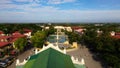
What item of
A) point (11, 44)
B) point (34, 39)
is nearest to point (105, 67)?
point (34, 39)

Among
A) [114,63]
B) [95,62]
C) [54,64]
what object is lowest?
[95,62]

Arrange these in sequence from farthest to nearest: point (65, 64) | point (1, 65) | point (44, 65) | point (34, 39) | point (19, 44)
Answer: point (34, 39) → point (19, 44) → point (1, 65) → point (65, 64) → point (44, 65)

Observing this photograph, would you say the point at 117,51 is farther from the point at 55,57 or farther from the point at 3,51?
the point at 3,51

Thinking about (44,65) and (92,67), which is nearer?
(44,65)

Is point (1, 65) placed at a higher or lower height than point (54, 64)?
lower

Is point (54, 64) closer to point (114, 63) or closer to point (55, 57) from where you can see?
point (55, 57)

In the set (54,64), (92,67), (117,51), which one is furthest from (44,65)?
(117,51)

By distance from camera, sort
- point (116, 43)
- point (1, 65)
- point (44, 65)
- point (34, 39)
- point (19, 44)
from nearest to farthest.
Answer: point (44, 65) < point (1, 65) < point (116, 43) < point (19, 44) < point (34, 39)

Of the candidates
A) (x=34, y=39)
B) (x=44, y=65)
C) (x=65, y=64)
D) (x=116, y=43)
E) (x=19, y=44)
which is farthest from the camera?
(x=34, y=39)

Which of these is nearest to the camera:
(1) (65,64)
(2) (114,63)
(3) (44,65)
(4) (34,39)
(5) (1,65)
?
(3) (44,65)
